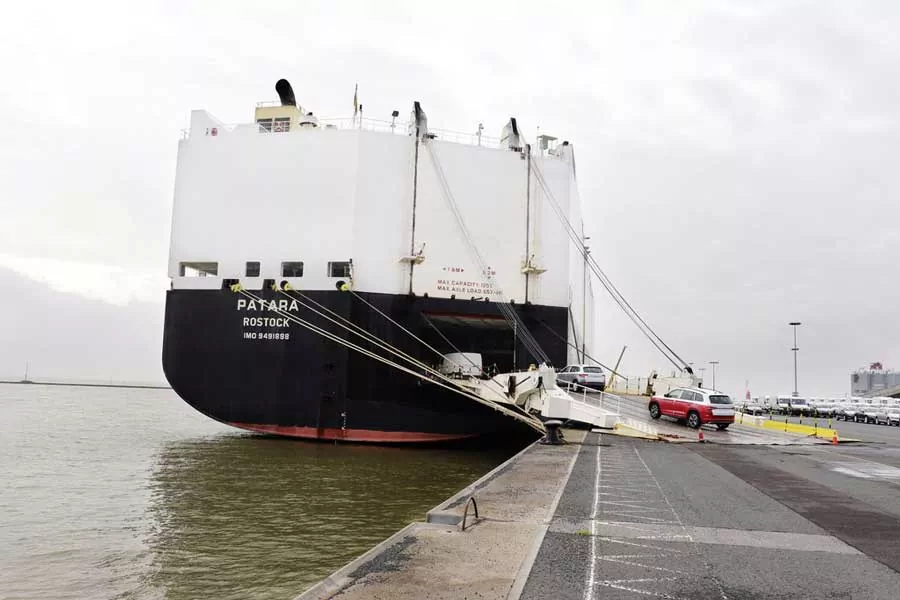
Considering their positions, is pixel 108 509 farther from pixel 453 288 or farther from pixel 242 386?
pixel 453 288

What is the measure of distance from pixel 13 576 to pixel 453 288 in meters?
16.4

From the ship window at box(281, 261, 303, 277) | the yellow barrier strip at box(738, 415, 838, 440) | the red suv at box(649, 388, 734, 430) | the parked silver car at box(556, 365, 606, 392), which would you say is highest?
the ship window at box(281, 261, 303, 277)

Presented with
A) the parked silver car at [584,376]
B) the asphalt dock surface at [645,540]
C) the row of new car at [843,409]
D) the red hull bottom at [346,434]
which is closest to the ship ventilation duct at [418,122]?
the red hull bottom at [346,434]

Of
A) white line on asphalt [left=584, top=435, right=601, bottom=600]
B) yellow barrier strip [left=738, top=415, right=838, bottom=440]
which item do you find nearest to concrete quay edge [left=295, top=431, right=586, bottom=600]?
white line on asphalt [left=584, top=435, right=601, bottom=600]

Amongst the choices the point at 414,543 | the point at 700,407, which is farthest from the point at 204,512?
the point at 700,407

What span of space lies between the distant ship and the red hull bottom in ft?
0.17

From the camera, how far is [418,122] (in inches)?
963

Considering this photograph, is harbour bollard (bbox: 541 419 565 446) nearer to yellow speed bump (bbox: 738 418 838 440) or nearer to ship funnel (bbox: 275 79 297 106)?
yellow speed bump (bbox: 738 418 838 440)

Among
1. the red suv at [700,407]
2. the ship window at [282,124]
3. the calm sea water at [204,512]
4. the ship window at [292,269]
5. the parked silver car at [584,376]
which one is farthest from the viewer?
the ship window at [282,124]

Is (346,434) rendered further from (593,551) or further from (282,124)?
(593,551)

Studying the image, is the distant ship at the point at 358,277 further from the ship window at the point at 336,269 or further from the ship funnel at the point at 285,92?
the ship funnel at the point at 285,92

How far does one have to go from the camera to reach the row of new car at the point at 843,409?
48.8 meters

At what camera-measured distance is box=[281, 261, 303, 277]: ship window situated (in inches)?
930

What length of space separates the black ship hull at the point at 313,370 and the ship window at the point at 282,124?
10.2 meters
